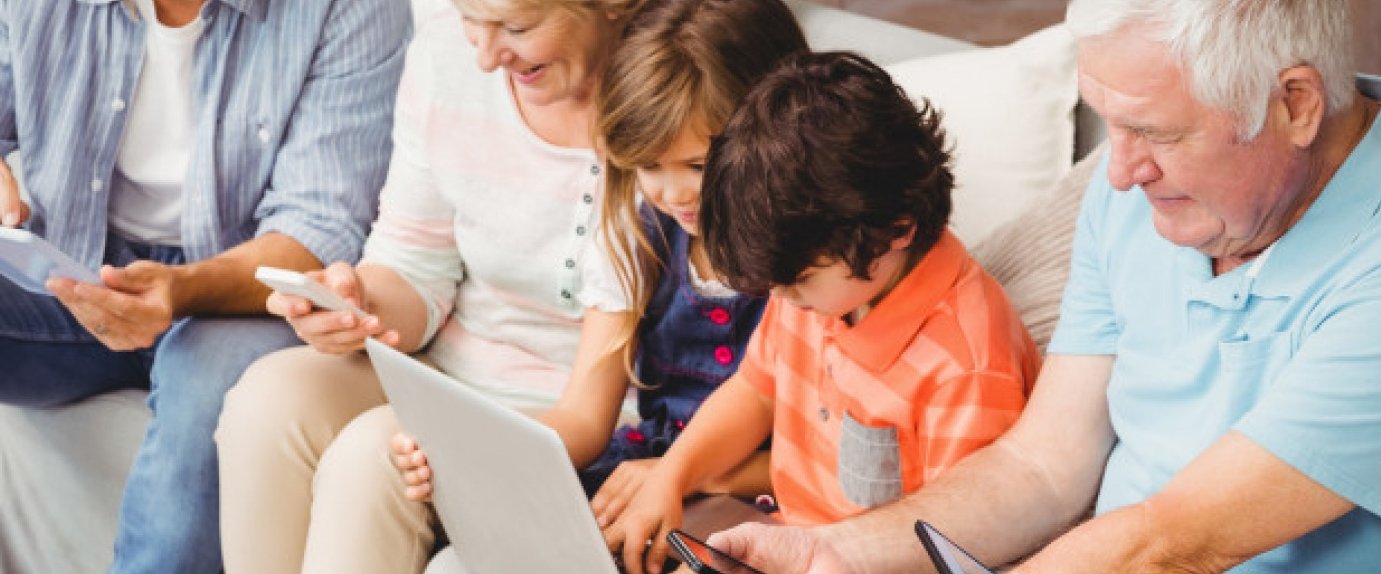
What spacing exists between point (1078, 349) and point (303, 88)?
119 cm

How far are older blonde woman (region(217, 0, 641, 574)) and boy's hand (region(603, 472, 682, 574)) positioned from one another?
0.19 metres

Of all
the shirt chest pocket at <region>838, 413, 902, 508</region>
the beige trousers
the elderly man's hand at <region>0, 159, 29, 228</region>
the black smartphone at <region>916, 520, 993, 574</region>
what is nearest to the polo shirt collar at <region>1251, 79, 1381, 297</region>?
the black smartphone at <region>916, 520, 993, 574</region>

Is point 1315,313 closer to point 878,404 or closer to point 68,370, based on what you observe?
point 878,404

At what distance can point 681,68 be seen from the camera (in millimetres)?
1718

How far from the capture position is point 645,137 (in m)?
1.70

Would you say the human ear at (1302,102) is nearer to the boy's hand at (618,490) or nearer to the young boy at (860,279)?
the young boy at (860,279)

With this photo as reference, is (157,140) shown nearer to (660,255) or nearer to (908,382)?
(660,255)

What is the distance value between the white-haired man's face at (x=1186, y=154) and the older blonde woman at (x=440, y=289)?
0.75 meters

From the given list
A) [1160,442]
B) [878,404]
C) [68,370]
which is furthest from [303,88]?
[1160,442]

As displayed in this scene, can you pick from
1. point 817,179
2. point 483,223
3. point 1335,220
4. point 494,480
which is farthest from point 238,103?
point 1335,220

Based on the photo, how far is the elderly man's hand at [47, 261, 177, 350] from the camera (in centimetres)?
206

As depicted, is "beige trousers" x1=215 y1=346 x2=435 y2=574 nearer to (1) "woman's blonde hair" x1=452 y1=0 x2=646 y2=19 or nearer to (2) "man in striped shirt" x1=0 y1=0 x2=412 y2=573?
(2) "man in striped shirt" x1=0 y1=0 x2=412 y2=573

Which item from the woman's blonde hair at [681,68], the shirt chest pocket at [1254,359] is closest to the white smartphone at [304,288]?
the woman's blonde hair at [681,68]

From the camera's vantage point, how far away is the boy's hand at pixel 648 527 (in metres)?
1.69
